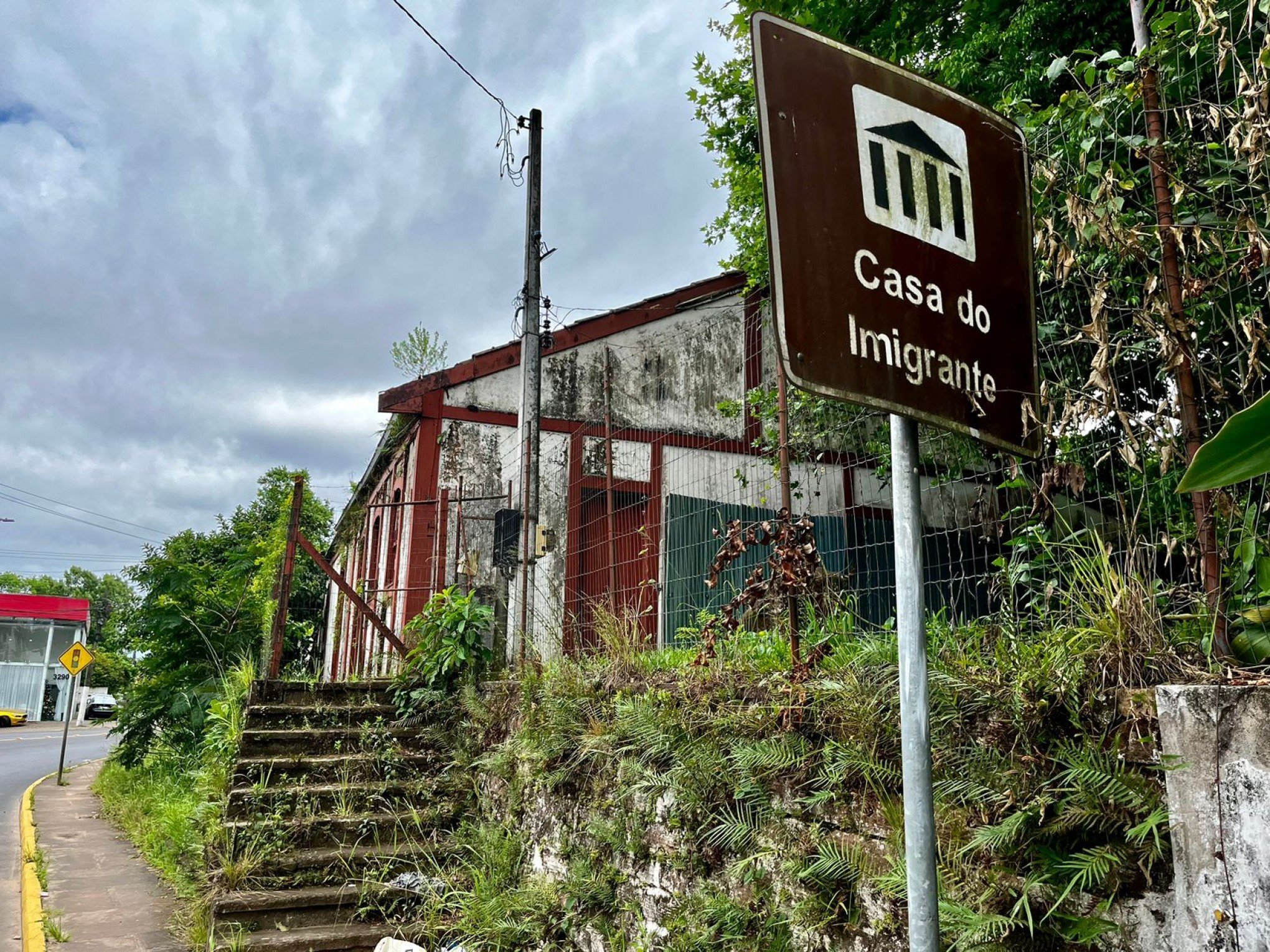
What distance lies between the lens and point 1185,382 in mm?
2338

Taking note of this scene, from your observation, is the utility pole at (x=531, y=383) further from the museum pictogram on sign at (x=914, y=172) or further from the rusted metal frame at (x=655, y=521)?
the museum pictogram on sign at (x=914, y=172)

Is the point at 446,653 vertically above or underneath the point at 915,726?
above

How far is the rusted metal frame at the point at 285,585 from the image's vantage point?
7625 millimetres

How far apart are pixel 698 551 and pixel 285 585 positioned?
145 inches

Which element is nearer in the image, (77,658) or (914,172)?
(914,172)

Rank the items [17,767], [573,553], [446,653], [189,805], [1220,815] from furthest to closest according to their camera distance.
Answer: [17,767] < [189,805] < [573,553] < [446,653] < [1220,815]

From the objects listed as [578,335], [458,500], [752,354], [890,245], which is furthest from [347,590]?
[890,245]

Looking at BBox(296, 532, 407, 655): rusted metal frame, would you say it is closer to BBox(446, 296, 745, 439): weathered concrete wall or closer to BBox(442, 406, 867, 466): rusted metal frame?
BBox(442, 406, 867, 466): rusted metal frame

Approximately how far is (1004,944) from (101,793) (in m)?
16.0

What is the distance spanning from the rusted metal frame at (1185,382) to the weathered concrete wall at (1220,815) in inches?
12.9

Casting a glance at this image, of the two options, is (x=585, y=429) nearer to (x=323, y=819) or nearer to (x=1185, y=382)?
(x=323, y=819)

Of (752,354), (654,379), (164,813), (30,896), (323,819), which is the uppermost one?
(752,354)

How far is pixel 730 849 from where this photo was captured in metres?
3.70

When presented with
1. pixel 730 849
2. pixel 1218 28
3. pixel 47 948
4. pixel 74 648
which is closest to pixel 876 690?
pixel 730 849
